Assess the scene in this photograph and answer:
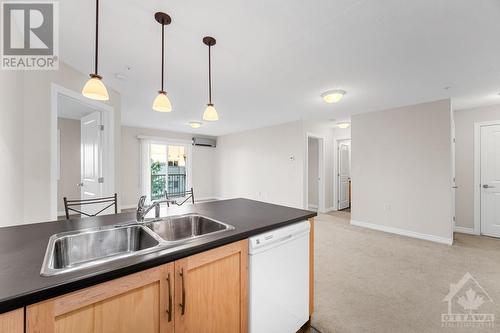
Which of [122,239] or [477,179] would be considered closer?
[122,239]

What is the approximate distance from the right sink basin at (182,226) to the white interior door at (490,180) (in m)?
5.05

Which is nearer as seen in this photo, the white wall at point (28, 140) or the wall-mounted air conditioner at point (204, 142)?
the white wall at point (28, 140)

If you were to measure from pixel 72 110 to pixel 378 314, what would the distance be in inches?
→ 237

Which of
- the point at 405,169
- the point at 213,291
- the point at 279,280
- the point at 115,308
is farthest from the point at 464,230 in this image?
the point at 115,308

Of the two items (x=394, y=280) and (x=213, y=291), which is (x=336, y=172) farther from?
(x=213, y=291)

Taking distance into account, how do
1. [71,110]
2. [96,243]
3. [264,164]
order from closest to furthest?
[96,243] → [71,110] → [264,164]

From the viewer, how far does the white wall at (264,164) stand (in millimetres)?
5281

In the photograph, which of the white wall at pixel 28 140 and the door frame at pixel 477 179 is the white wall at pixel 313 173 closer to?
the door frame at pixel 477 179

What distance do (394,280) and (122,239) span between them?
274 cm

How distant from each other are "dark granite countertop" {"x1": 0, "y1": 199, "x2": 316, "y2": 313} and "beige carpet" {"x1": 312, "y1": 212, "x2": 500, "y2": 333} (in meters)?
1.02

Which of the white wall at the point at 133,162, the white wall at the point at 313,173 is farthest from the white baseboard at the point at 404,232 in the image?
the white wall at the point at 133,162

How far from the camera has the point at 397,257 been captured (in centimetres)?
285

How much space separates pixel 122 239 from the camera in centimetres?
135

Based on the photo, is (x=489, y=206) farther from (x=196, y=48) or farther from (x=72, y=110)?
(x=72, y=110)
